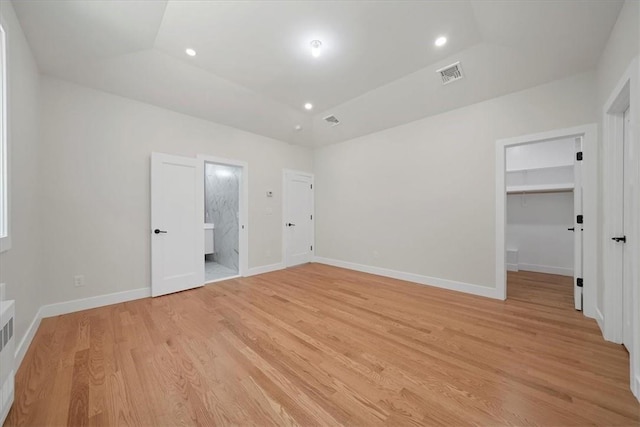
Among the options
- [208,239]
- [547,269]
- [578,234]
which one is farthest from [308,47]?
[547,269]

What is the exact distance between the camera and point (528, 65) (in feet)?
9.04

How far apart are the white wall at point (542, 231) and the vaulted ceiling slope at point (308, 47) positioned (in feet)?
9.13

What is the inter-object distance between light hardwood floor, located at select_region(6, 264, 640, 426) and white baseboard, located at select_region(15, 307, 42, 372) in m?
0.06

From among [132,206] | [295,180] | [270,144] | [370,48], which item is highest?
[370,48]

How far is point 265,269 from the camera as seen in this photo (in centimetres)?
491

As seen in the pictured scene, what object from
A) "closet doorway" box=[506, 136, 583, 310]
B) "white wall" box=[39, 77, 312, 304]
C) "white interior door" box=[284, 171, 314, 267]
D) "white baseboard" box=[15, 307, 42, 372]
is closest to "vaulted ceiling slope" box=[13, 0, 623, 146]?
"white wall" box=[39, 77, 312, 304]

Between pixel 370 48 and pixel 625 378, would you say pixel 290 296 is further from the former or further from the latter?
pixel 370 48

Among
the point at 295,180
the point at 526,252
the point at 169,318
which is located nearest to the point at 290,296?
the point at 169,318

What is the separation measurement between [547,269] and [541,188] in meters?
1.62

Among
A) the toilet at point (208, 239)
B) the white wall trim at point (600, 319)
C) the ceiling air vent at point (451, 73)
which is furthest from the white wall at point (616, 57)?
the toilet at point (208, 239)

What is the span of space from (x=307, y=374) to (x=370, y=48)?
11.3 feet

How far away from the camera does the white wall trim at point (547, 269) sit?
14.2 ft

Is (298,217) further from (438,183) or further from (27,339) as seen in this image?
(27,339)

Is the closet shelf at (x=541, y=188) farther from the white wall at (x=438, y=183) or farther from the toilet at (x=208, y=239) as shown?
the toilet at (x=208, y=239)
